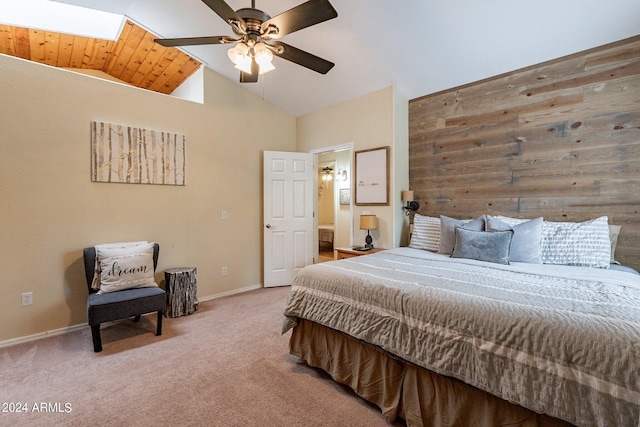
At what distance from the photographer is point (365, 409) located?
5.71 ft

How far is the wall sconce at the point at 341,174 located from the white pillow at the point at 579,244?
15.3ft

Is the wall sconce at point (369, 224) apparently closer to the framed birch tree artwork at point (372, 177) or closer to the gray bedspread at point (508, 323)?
the framed birch tree artwork at point (372, 177)

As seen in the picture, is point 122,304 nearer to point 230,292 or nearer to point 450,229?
point 230,292

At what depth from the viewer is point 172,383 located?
200 cm

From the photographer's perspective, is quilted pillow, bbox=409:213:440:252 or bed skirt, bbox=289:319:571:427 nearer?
bed skirt, bbox=289:319:571:427

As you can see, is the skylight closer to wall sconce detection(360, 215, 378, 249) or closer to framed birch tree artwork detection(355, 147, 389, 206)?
framed birch tree artwork detection(355, 147, 389, 206)

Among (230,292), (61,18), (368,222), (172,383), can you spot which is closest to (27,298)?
(172,383)

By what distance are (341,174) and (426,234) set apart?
13.0 feet

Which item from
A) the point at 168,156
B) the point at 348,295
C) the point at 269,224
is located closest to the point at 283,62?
the point at 168,156

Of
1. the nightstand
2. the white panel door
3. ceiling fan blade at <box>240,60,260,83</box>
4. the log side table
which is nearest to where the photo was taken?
ceiling fan blade at <box>240,60,260,83</box>

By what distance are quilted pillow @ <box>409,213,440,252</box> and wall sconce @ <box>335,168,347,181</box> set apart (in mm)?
3617

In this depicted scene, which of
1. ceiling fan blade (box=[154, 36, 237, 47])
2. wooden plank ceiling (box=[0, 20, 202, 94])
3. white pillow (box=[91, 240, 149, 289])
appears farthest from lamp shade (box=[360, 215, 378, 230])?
wooden plank ceiling (box=[0, 20, 202, 94])

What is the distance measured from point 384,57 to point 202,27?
2.00m

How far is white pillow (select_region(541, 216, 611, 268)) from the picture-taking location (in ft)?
7.44
